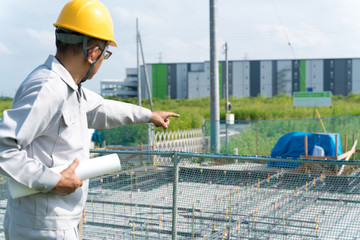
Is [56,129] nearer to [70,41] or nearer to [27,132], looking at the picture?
[27,132]

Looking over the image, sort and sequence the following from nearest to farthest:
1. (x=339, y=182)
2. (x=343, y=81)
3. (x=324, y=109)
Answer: (x=339, y=182) → (x=324, y=109) → (x=343, y=81)

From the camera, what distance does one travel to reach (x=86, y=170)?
2143 millimetres

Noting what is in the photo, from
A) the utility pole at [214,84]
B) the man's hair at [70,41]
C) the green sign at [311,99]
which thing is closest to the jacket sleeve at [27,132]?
the man's hair at [70,41]

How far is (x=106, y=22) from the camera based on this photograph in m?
2.27

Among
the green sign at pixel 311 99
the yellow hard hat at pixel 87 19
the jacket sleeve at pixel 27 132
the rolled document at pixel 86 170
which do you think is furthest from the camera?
the green sign at pixel 311 99

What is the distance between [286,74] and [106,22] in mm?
67987

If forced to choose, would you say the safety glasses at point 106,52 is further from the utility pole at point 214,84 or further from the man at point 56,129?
the utility pole at point 214,84

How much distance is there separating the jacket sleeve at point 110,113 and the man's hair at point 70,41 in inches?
15.7

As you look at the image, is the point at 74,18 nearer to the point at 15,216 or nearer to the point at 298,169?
the point at 15,216

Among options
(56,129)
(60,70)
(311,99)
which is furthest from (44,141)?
(311,99)

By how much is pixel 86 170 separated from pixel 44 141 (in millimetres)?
240

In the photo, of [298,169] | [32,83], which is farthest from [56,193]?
[298,169]

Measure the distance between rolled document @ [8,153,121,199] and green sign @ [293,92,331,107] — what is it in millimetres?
27562

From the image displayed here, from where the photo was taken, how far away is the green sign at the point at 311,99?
28.7m
